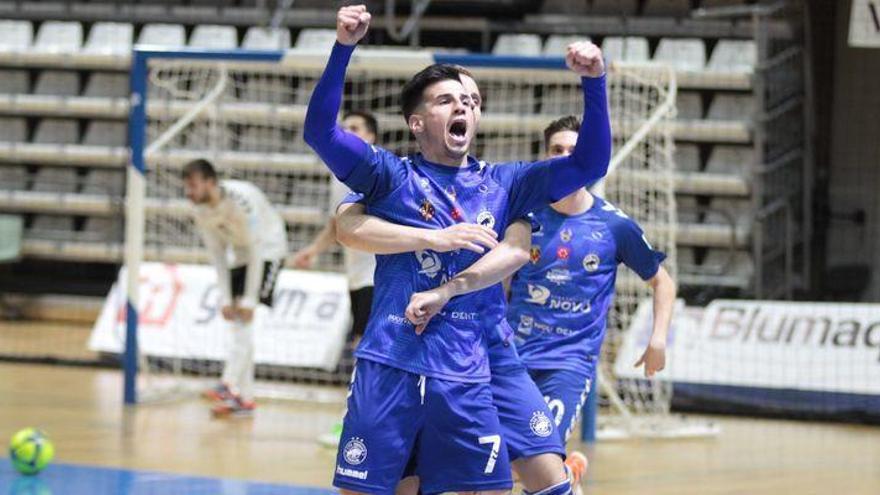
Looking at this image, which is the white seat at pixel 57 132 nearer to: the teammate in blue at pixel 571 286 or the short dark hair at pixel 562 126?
the teammate in blue at pixel 571 286

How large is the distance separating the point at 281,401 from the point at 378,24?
203 inches

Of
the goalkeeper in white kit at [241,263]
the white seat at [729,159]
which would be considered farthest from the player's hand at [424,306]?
the white seat at [729,159]

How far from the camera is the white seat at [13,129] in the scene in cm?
1702

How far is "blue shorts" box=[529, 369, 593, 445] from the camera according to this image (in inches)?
240

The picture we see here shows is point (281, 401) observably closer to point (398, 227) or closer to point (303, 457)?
point (303, 457)

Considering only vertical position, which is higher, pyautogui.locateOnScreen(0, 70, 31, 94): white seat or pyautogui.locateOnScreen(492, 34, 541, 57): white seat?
pyautogui.locateOnScreen(492, 34, 541, 57): white seat

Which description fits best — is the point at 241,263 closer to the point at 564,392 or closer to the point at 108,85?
the point at 564,392

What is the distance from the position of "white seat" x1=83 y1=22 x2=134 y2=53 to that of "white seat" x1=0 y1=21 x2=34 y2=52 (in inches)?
25.9

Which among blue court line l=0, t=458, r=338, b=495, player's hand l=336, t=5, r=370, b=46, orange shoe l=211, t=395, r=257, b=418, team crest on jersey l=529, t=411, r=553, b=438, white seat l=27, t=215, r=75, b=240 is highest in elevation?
player's hand l=336, t=5, r=370, b=46

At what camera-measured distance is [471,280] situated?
4.69m

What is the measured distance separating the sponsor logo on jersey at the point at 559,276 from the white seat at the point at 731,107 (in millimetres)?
8362

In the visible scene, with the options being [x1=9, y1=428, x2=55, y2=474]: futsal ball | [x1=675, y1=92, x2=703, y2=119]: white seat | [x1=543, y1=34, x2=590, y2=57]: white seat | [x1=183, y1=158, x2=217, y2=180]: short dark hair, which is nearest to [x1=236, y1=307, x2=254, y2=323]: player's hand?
[x1=183, y1=158, x2=217, y2=180]: short dark hair

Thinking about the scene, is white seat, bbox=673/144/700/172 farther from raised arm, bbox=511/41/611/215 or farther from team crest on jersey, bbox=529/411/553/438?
raised arm, bbox=511/41/611/215

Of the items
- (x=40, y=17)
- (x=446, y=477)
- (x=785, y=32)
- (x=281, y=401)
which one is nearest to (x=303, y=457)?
(x=281, y=401)
